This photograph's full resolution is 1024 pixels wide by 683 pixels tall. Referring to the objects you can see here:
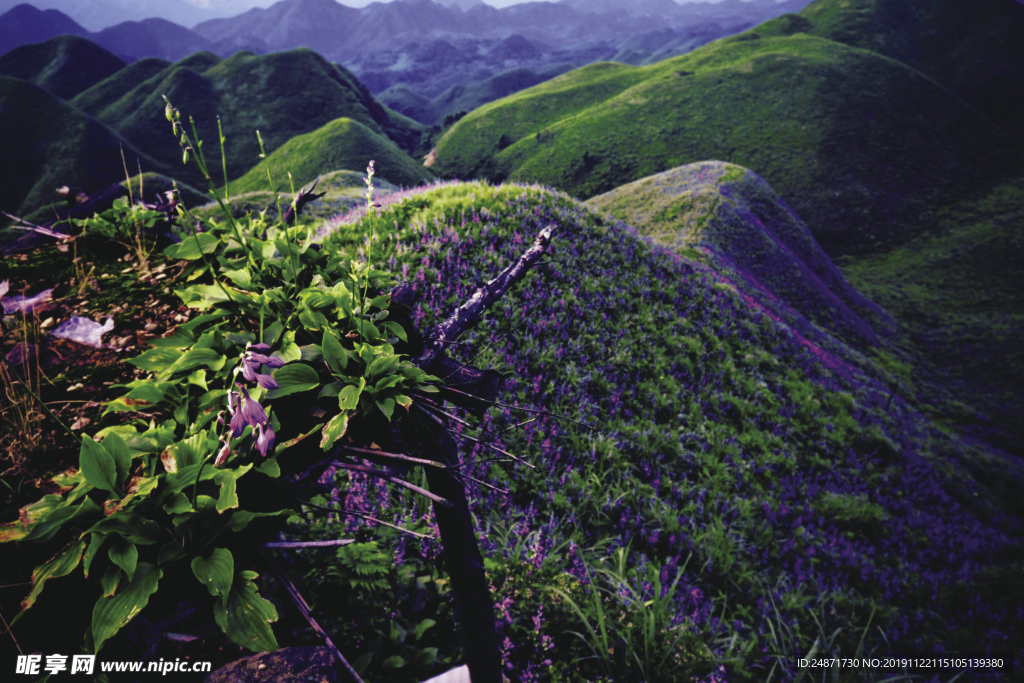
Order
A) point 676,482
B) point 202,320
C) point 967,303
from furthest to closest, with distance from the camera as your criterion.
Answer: point 967,303
point 676,482
point 202,320

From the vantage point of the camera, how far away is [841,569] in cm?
566

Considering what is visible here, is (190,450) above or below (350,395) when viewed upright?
below

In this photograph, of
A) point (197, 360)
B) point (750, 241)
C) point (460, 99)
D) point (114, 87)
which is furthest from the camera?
point (460, 99)

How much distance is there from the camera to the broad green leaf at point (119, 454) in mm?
1717

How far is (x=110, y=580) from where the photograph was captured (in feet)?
4.80

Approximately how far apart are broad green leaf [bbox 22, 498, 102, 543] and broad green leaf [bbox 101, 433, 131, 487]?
0.15 m

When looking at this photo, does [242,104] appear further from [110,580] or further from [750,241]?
[110,580]

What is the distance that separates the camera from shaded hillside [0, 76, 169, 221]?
51969mm

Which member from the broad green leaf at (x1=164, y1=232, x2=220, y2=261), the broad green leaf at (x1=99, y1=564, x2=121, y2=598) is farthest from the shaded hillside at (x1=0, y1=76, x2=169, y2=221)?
the broad green leaf at (x1=99, y1=564, x2=121, y2=598)

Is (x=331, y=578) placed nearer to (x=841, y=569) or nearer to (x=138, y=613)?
(x=138, y=613)

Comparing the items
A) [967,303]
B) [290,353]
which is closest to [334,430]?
[290,353]

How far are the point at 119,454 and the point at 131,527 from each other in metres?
0.38

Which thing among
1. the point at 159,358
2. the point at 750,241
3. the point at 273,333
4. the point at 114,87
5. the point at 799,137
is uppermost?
the point at 114,87

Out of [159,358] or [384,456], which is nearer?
[384,456]
